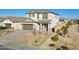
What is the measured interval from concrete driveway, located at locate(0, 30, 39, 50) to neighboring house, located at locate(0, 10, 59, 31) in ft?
0.21

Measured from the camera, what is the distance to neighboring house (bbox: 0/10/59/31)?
1.68 metres

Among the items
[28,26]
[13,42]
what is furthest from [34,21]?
[13,42]

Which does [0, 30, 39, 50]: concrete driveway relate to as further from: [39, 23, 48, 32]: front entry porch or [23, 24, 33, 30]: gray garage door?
[39, 23, 48, 32]: front entry porch

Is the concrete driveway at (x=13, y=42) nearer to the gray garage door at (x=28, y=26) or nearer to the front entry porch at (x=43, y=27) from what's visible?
the gray garage door at (x=28, y=26)

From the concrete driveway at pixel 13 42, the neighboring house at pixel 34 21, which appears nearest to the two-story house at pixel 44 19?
the neighboring house at pixel 34 21

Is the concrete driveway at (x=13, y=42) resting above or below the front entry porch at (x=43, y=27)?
below

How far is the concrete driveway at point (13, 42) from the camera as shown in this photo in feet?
5.48

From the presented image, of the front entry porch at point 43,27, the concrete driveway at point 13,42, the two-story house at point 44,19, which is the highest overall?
the two-story house at point 44,19

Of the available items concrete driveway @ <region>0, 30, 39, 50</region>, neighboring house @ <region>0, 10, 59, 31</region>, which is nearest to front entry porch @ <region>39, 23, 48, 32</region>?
neighboring house @ <region>0, 10, 59, 31</region>

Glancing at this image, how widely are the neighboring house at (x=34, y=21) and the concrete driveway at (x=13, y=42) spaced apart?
64 millimetres

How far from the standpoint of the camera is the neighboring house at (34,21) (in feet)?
5.51

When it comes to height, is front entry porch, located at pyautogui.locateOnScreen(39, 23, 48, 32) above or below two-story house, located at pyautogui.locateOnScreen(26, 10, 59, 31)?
below

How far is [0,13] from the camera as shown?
167cm

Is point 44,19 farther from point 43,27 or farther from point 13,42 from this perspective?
point 13,42
